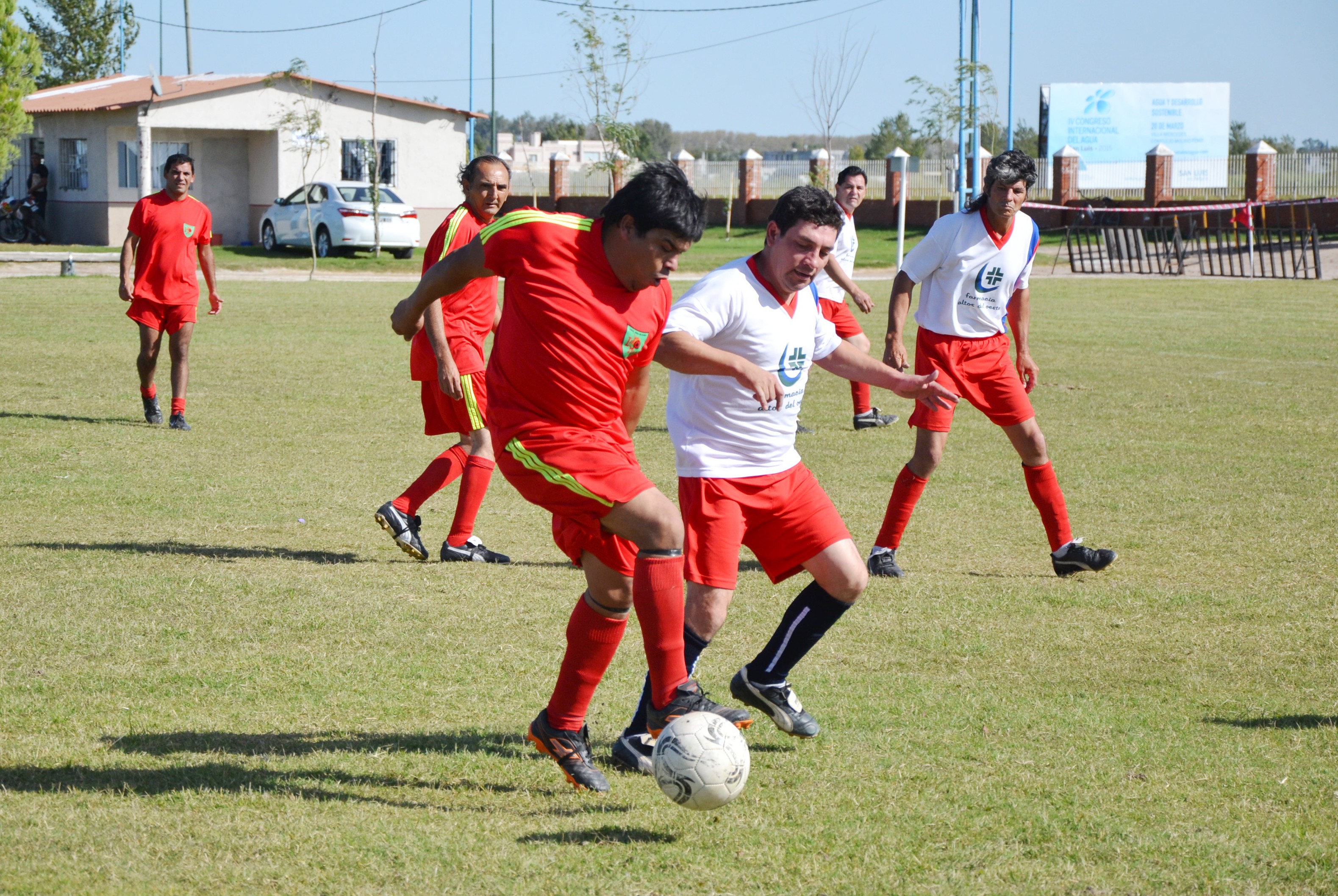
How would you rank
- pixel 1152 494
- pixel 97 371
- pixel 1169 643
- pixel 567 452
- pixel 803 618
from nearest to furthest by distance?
pixel 567 452
pixel 803 618
pixel 1169 643
pixel 1152 494
pixel 97 371

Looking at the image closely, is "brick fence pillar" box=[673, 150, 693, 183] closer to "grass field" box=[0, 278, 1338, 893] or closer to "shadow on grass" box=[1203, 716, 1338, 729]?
"grass field" box=[0, 278, 1338, 893]

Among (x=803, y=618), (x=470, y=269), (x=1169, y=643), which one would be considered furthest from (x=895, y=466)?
(x=470, y=269)

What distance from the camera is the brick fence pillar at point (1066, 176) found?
45625 millimetres

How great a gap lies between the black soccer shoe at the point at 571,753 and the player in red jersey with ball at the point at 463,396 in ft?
9.88

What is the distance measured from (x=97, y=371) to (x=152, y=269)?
3807mm

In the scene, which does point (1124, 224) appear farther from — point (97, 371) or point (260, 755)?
point (260, 755)

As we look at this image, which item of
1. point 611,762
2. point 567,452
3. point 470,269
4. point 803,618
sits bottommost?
point 611,762

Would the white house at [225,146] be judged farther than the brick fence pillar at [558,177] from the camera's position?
No

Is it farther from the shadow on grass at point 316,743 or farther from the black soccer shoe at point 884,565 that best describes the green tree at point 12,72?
the shadow on grass at point 316,743

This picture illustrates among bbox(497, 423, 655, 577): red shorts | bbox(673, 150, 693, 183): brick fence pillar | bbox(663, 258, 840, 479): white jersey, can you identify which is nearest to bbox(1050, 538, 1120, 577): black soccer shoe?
bbox(663, 258, 840, 479): white jersey

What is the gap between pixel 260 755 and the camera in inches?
173

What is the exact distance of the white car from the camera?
33.8m

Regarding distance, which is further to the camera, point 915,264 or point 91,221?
point 91,221

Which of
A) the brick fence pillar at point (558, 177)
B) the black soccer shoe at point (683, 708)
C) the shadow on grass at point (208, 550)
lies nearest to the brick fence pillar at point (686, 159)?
the brick fence pillar at point (558, 177)
